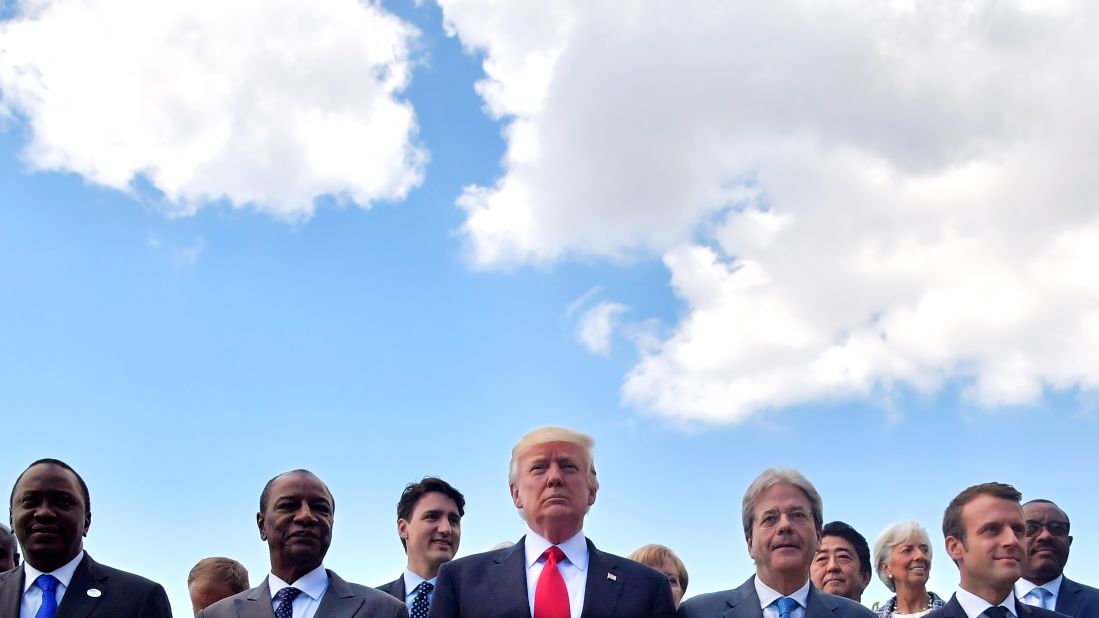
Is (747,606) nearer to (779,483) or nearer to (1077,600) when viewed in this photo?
(779,483)

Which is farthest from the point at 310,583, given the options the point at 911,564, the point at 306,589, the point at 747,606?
the point at 911,564

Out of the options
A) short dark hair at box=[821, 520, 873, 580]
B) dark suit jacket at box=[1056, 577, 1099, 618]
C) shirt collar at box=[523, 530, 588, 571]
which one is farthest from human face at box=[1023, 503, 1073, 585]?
shirt collar at box=[523, 530, 588, 571]

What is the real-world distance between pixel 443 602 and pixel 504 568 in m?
0.51

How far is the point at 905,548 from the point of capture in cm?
1125

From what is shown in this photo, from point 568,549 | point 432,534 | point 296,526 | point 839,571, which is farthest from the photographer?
point 839,571

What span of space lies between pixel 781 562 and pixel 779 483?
0.62 metres

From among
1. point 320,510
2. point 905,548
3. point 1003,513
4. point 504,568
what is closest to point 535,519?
point 504,568

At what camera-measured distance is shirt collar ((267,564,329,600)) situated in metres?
8.08

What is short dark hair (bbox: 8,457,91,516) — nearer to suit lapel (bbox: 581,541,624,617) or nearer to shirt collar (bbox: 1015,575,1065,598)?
suit lapel (bbox: 581,541,624,617)

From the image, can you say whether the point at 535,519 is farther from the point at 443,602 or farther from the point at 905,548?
the point at 905,548

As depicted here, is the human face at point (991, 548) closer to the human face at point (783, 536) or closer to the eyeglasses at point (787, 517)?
the human face at point (783, 536)

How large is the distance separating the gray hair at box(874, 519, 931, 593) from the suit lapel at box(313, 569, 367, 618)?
6169 millimetres

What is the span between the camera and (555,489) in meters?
7.57

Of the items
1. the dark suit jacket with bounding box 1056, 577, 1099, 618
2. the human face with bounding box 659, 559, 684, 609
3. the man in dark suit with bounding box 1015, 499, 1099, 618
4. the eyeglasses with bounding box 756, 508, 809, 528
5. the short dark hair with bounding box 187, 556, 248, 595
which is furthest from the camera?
the short dark hair with bounding box 187, 556, 248, 595
